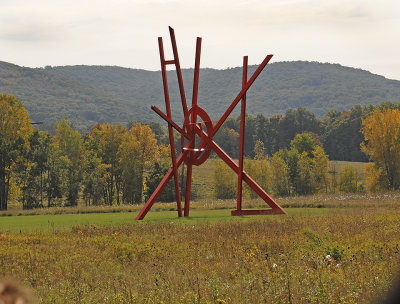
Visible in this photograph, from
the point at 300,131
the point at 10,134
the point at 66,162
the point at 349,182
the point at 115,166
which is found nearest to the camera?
the point at 10,134

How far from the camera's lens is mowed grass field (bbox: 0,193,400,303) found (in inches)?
360

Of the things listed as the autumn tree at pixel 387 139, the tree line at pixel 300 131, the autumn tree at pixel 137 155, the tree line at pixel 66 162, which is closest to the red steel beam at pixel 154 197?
the tree line at pixel 66 162

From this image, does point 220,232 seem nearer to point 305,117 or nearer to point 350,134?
point 350,134

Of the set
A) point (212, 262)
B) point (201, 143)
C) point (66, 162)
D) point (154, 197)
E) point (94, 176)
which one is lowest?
point (212, 262)

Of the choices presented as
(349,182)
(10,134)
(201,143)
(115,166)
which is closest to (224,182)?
(115,166)

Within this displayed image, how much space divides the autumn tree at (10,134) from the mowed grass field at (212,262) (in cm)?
3720

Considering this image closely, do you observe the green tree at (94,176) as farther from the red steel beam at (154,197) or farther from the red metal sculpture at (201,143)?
the red metal sculpture at (201,143)

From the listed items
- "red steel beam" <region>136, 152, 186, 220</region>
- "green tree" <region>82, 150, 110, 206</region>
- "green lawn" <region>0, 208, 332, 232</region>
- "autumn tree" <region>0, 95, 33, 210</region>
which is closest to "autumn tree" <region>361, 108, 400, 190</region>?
"green tree" <region>82, 150, 110, 206</region>

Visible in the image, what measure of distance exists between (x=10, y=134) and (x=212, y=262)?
48514 millimetres

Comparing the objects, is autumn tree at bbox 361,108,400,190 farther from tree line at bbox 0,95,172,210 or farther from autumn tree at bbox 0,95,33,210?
autumn tree at bbox 0,95,33,210

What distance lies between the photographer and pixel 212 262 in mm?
13359

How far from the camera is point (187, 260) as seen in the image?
45.2 feet

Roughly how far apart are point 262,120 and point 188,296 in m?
122

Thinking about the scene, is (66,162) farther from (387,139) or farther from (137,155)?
(387,139)
